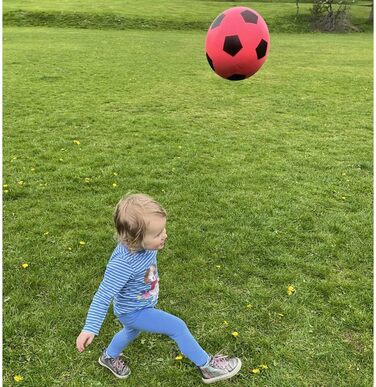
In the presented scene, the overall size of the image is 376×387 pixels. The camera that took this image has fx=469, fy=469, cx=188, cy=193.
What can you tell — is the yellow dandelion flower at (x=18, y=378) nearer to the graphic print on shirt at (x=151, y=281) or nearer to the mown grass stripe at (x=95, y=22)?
the graphic print on shirt at (x=151, y=281)

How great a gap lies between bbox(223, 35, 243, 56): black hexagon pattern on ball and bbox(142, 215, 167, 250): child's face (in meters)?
2.42

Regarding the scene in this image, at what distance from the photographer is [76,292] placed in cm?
432

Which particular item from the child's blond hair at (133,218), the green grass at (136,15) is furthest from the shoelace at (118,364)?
the green grass at (136,15)

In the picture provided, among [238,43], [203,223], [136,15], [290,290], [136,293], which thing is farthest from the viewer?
[136,15]

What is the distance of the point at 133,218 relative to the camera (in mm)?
2881

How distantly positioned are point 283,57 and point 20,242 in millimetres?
17608

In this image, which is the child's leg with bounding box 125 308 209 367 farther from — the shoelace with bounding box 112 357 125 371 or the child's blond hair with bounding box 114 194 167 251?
the child's blond hair with bounding box 114 194 167 251

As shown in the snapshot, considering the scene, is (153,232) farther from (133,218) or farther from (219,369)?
(219,369)

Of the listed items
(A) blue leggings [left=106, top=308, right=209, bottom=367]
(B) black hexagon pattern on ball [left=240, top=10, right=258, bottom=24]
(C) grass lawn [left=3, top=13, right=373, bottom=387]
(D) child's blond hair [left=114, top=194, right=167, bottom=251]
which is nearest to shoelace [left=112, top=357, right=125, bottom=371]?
(C) grass lawn [left=3, top=13, right=373, bottom=387]

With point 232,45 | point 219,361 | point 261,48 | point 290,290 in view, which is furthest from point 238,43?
point 219,361

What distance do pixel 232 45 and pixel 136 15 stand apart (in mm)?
30138

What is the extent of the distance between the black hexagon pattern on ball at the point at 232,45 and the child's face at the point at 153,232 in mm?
2415

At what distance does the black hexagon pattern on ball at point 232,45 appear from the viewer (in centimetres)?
466

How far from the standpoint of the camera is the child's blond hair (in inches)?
113
